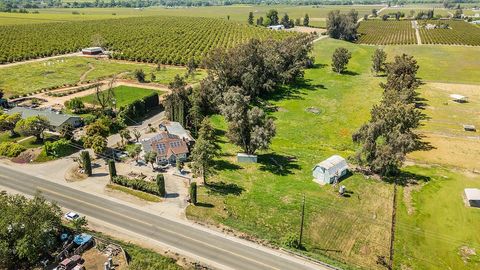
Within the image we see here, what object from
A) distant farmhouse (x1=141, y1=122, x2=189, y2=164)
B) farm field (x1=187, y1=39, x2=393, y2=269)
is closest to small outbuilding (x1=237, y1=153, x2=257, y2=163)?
farm field (x1=187, y1=39, x2=393, y2=269)

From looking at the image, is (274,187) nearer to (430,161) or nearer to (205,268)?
(205,268)

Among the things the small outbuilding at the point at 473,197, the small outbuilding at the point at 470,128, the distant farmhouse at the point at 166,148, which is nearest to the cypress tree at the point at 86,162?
the distant farmhouse at the point at 166,148

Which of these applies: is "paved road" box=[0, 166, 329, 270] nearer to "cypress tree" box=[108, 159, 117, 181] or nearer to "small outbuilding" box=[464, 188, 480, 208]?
"cypress tree" box=[108, 159, 117, 181]

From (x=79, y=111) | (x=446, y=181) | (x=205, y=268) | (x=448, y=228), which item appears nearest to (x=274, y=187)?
(x=205, y=268)

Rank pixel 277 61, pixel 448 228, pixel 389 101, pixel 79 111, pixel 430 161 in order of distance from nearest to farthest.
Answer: pixel 448 228, pixel 430 161, pixel 389 101, pixel 79 111, pixel 277 61

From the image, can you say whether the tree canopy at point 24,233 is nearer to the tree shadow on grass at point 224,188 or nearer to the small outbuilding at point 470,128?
the tree shadow on grass at point 224,188
